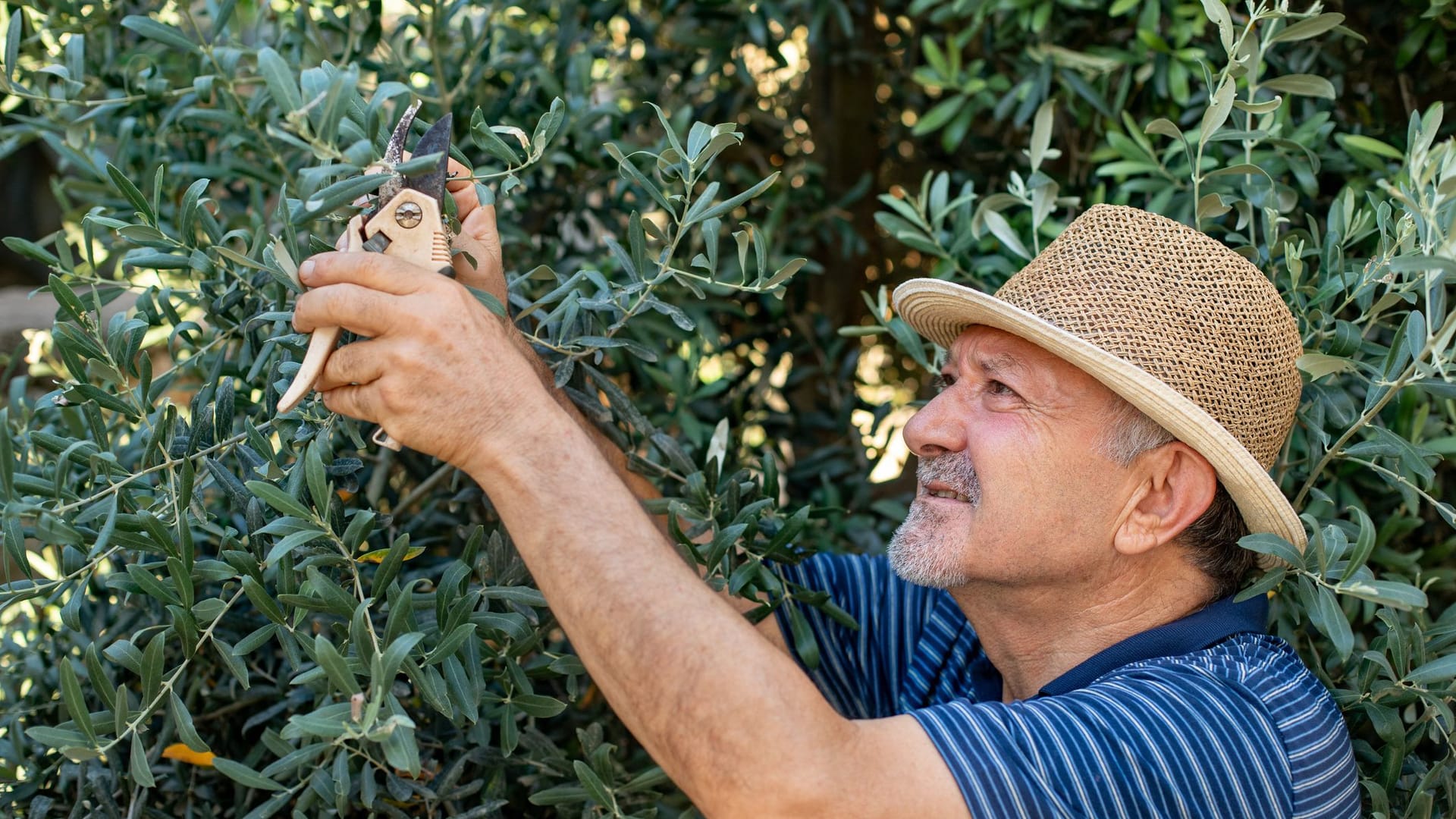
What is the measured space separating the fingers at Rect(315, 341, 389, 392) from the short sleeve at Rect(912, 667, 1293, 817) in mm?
772

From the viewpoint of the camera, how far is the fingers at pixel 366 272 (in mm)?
1439

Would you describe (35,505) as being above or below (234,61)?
below

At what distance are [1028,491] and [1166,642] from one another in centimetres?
29

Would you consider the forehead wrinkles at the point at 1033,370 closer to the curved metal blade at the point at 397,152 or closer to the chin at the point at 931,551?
the chin at the point at 931,551

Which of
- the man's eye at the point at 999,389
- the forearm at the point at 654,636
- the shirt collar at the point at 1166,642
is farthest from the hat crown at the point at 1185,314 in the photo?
the forearm at the point at 654,636

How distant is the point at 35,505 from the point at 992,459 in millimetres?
1306

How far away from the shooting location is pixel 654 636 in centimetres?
144

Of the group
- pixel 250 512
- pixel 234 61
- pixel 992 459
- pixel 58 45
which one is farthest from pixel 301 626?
pixel 58 45

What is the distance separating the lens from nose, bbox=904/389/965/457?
6.34 ft

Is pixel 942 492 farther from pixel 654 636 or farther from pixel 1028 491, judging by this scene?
pixel 654 636

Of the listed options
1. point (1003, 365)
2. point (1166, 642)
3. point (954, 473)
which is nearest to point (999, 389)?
point (1003, 365)

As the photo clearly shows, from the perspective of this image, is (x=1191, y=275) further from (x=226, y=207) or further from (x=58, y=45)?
(x=58, y=45)

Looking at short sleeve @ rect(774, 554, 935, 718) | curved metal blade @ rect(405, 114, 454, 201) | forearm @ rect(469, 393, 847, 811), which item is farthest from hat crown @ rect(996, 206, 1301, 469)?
curved metal blade @ rect(405, 114, 454, 201)

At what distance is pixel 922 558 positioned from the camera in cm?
190
